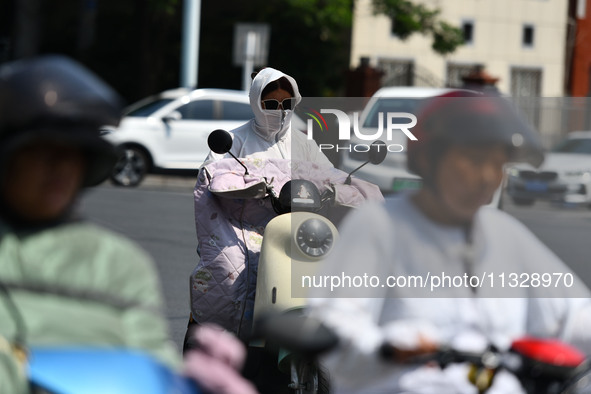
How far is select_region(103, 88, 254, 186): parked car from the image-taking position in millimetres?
17969

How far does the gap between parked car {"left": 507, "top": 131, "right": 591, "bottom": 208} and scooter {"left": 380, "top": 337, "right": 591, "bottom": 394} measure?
39 cm

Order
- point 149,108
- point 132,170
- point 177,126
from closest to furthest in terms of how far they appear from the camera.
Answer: point 132,170 < point 177,126 < point 149,108

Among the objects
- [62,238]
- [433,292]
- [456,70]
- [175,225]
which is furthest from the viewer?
[456,70]

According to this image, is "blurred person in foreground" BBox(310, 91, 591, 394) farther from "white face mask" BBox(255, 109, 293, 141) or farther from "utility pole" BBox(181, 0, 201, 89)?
"utility pole" BBox(181, 0, 201, 89)

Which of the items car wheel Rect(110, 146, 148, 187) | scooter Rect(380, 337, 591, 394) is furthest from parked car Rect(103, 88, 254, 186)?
scooter Rect(380, 337, 591, 394)

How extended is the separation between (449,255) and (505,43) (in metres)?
34.2

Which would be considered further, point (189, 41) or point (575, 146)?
point (189, 41)

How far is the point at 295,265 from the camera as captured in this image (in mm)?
3373

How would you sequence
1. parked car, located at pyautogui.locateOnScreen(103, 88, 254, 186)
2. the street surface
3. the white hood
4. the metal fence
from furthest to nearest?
parked car, located at pyautogui.locateOnScreen(103, 88, 254, 186) < the white hood < the street surface < the metal fence

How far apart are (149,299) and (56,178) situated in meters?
0.31

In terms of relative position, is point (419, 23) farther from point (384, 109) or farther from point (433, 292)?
point (433, 292)

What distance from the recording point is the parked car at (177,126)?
59.0 ft

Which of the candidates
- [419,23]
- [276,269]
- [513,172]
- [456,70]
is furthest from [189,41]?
[513,172]

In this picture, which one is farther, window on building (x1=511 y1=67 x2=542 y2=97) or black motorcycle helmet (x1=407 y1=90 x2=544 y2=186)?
window on building (x1=511 y1=67 x2=542 y2=97)
